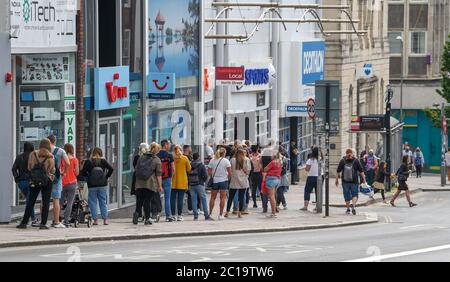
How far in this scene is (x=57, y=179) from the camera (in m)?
27.5

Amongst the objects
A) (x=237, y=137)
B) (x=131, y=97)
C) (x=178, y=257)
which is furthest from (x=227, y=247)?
(x=237, y=137)

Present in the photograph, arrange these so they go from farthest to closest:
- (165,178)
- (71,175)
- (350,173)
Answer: (350,173)
(165,178)
(71,175)

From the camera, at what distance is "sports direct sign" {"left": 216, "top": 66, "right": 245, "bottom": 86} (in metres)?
44.8

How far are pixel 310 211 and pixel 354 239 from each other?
8960mm

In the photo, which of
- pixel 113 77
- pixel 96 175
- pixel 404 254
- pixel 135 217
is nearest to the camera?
pixel 404 254

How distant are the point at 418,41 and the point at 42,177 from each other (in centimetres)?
5817

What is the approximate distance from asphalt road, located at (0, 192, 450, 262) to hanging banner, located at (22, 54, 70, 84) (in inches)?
206

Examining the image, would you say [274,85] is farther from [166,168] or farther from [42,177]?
[42,177]

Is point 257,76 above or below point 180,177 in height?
above

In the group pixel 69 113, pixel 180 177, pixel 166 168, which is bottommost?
pixel 180 177

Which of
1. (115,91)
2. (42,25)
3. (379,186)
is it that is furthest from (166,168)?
(379,186)

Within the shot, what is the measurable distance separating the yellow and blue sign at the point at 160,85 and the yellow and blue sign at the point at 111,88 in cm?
180

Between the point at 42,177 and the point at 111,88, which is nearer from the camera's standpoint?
the point at 42,177

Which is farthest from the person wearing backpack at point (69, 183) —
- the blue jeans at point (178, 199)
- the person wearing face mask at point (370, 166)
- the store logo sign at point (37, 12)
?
the person wearing face mask at point (370, 166)
